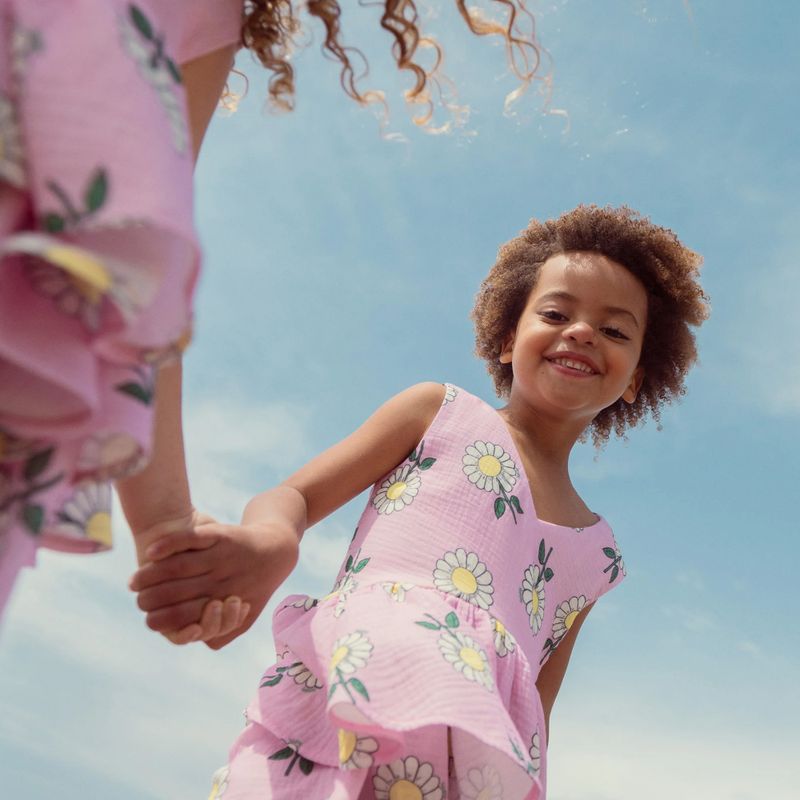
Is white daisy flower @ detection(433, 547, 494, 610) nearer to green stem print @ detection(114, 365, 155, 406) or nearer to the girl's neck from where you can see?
the girl's neck

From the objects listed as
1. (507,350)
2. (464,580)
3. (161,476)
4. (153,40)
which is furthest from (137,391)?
(507,350)

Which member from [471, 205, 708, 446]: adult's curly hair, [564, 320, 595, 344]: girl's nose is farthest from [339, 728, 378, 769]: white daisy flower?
[471, 205, 708, 446]: adult's curly hair

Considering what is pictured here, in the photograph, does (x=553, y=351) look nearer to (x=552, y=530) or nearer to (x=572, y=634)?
(x=552, y=530)

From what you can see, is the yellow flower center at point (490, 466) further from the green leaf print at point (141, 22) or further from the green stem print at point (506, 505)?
the green leaf print at point (141, 22)

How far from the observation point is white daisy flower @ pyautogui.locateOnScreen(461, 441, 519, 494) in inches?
102

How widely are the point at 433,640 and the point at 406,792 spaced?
0.98 ft

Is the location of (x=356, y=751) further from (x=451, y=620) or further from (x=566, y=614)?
(x=566, y=614)

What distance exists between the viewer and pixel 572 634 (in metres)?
2.86

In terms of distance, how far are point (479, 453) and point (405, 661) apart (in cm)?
84

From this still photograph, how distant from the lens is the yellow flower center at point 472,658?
2012mm

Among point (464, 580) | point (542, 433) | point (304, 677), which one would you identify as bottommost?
point (304, 677)

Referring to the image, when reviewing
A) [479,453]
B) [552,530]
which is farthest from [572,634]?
[479,453]

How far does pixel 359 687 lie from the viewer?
6.03 feet

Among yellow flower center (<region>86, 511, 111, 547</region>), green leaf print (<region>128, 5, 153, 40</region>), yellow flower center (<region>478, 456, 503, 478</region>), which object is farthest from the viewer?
yellow flower center (<region>478, 456, 503, 478</region>)
